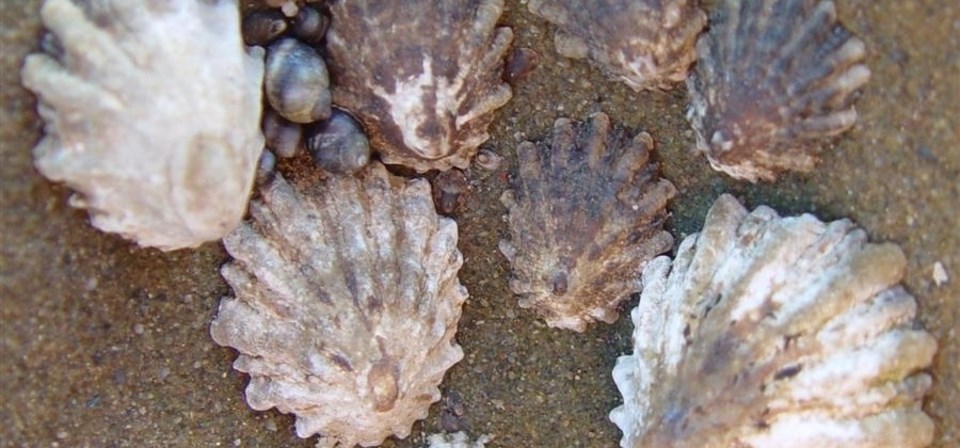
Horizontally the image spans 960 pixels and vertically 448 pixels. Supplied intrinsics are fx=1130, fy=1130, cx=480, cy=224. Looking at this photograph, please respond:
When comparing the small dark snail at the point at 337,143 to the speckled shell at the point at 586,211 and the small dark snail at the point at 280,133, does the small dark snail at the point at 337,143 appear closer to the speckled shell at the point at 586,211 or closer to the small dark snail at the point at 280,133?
the small dark snail at the point at 280,133

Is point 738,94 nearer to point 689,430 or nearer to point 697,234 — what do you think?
point 697,234

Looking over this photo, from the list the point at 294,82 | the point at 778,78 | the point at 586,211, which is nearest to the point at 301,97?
the point at 294,82

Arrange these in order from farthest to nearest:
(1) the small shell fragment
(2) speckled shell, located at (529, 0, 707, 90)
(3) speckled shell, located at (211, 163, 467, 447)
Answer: (1) the small shell fragment < (3) speckled shell, located at (211, 163, 467, 447) < (2) speckled shell, located at (529, 0, 707, 90)

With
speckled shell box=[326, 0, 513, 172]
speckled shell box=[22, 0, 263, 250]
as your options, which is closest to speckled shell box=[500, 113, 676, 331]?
speckled shell box=[326, 0, 513, 172]

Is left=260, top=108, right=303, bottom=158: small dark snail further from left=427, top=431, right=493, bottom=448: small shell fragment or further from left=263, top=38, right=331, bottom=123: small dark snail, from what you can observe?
left=427, top=431, right=493, bottom=448: small shell fragment

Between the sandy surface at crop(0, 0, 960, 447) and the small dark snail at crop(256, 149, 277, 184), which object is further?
the small dark snail at crop(256, 149, 277, 184)

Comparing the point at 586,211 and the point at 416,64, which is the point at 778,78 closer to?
the point at 586,211
